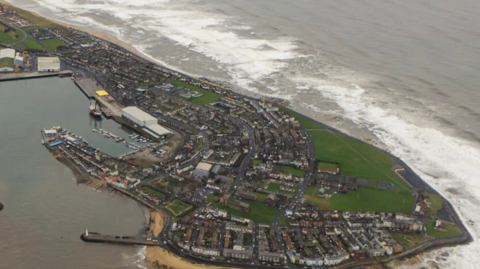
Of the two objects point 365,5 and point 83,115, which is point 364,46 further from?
point 83,115

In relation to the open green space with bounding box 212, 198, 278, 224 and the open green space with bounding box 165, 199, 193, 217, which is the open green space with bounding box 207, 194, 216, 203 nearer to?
the open green space with bounding box 212, 198, 278, 224


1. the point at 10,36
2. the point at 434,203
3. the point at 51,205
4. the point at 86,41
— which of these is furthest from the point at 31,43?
the point at 434,203

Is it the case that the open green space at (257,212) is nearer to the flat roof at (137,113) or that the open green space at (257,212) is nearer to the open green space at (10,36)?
the flat roof at (137,113)

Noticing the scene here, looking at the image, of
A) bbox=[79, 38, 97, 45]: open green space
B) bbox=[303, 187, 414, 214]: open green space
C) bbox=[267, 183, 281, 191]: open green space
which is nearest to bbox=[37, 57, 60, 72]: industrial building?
bbox=[79, 38, 97, 45]: open green space

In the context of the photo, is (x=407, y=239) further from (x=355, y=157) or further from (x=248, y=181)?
(x=248, y=181)

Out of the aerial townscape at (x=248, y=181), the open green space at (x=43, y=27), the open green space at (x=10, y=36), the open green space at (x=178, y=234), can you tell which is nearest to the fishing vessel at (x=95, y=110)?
the aerial townscape at (x=248, y=181)
